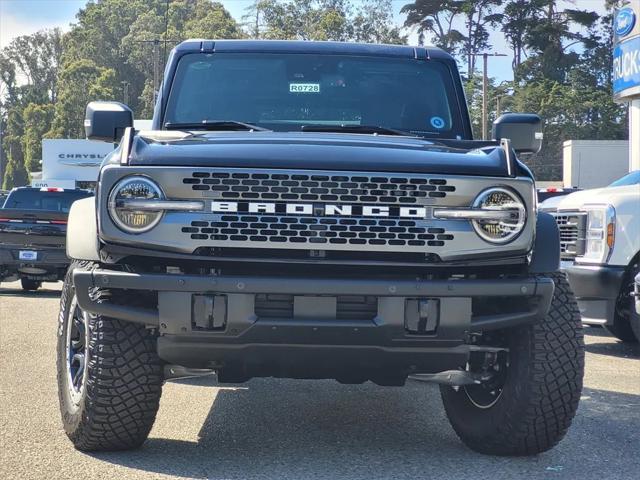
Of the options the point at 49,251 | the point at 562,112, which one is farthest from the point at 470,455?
the point at 562,112

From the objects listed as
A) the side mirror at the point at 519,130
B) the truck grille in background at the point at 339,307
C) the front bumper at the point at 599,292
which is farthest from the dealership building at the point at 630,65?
the truck grille in background at the point at 339,307

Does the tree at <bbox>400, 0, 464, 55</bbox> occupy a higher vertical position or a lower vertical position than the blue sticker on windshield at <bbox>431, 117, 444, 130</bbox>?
higher

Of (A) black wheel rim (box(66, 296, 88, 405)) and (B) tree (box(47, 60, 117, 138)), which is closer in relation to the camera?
(A) black wheel rim (box(66, 296, 88, 405))

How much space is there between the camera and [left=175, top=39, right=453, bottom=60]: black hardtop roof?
19.9 ft

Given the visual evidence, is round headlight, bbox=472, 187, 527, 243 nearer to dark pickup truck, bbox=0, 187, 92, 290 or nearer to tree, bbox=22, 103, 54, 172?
dark pickup truck, bbox=0, 187, 92, 290

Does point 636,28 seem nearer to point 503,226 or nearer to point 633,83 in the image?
point 633,83

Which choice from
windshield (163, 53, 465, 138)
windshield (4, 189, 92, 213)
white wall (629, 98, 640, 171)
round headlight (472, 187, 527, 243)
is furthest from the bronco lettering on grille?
white wall (629, 98, 640, 171)

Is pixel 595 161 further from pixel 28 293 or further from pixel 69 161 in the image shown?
pixel 28 293

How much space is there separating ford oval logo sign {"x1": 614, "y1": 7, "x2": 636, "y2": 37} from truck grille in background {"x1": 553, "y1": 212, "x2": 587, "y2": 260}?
1751 cm

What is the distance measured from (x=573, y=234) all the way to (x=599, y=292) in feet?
2.69

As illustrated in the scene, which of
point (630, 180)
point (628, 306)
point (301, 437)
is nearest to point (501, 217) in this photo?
point (301, 437)

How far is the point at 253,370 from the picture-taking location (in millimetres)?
4332

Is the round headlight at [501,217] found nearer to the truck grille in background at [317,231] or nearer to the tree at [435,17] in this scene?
the truck grille in background at [317,231]

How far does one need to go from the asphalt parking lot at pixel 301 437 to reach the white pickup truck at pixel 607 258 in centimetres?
113
